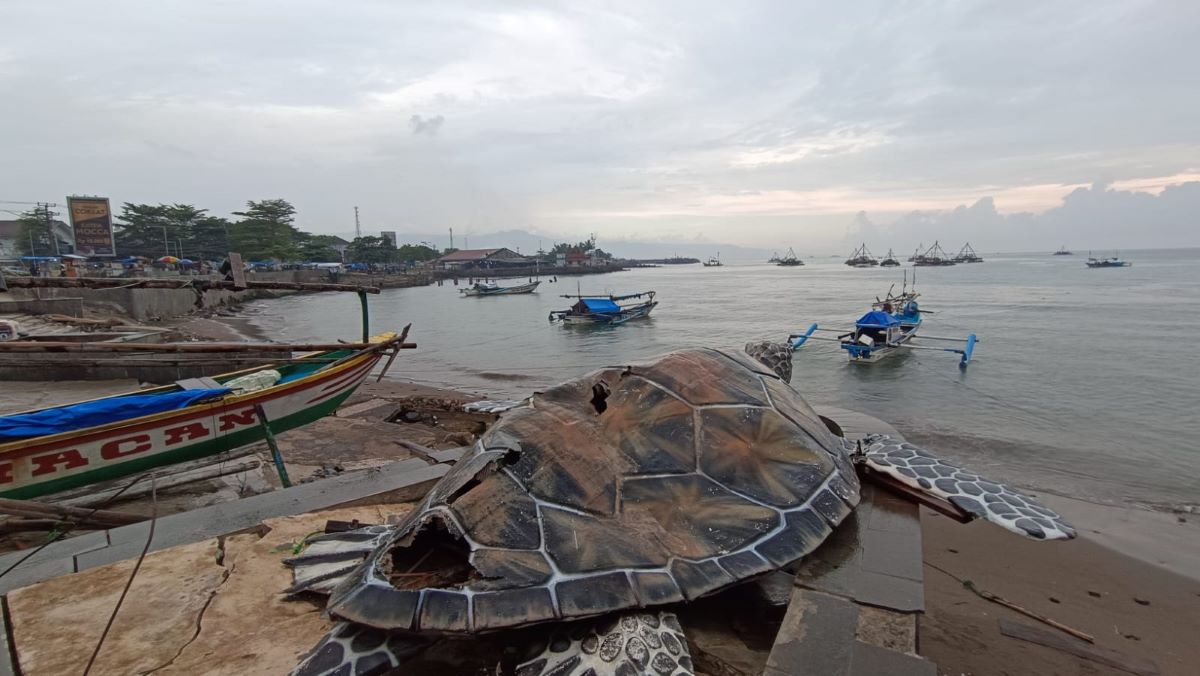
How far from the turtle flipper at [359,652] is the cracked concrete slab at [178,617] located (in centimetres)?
50

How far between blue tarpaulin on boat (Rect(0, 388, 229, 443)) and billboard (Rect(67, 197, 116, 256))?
52133 mm

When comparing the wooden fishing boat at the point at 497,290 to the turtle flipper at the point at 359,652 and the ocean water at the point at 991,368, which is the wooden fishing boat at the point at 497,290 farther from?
the turtle flipper at the point at 359,652

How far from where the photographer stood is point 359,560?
2988 mm

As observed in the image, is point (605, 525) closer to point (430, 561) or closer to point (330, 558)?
point (430, 561)

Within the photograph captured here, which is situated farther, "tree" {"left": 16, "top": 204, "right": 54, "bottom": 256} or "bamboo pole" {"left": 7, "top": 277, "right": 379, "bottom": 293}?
"tree" {"left": 16, "top": 204, "right": 54, "bottom": 256}

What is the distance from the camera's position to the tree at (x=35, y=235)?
176ft

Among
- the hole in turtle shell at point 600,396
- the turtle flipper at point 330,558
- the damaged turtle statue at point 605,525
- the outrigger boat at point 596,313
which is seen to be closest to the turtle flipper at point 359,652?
the damaged turtle statue at point 605,525

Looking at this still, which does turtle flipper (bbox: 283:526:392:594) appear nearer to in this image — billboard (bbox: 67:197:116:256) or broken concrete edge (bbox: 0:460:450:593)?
broken concrete edge (bbox: 0:460:450:593)

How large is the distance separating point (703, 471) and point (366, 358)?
5872 mm

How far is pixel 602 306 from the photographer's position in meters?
33.7

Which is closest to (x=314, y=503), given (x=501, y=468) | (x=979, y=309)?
(x=501, y=468)

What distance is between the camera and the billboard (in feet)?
138

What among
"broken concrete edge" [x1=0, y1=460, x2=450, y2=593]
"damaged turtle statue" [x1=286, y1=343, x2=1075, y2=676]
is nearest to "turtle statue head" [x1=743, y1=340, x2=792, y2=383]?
"damaged turtle statue" [x1=286, y1=343, x2=1075, y2=676]

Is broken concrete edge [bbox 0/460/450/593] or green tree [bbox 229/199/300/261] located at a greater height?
green tree [bbox 229/199/300/261]
